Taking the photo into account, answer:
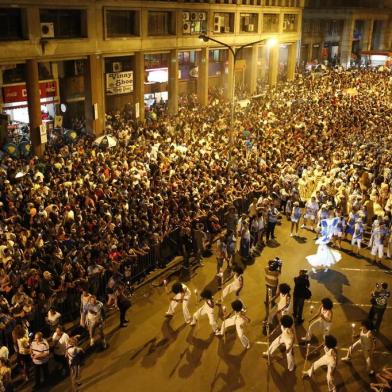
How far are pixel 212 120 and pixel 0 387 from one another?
24564 mm

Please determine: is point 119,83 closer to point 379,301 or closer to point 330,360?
point 379,301

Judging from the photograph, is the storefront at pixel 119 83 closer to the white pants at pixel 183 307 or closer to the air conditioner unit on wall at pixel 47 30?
the air conditioner unit on wall at pixel 47 30

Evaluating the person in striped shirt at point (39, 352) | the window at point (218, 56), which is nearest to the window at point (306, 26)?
the window at point (218, 56)

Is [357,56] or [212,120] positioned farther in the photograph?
[357,56]

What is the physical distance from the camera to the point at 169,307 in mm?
13062

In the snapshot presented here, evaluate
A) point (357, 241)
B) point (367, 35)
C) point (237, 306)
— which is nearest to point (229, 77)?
point (357, 241)

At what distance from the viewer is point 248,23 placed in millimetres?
44031

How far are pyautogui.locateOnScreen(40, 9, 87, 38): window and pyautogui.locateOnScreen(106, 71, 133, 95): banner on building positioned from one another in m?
4.40

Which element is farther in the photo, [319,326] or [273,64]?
[273,64]

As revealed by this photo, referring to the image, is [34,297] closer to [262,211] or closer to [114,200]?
[114,200]

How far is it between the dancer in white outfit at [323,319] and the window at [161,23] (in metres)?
25.6

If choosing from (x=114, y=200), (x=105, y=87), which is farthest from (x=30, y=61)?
(x=114, y=200)

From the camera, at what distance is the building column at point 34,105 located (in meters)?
24.7

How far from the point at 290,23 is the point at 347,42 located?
2130 centimetres
